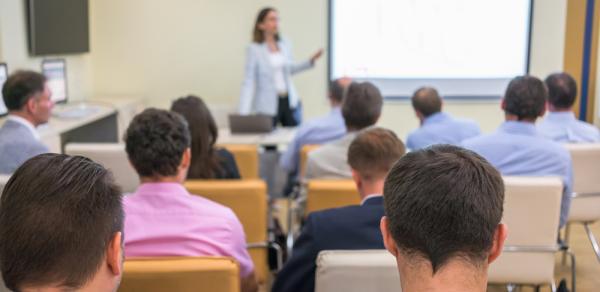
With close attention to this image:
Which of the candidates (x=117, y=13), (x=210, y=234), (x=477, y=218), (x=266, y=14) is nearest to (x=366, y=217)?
(x=210, y=234)

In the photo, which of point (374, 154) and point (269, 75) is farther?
point (269, 75)

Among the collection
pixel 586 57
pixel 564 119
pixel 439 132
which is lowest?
pixel 439 132

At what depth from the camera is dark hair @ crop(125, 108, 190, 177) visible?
222cm

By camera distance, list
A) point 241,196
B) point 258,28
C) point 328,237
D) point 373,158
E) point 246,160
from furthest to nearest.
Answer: point 258,28, point 246,160, point 241,196, point 373,158, point 328,237

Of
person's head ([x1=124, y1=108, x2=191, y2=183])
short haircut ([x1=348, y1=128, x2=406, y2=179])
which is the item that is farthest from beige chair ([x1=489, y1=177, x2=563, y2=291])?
person's head ([x1=124, y1=108, x2=191, y2=183])

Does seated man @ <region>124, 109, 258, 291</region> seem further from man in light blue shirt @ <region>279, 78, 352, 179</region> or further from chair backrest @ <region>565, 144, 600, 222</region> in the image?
chair backrest @ <region>565, 144, 600, 222</region>

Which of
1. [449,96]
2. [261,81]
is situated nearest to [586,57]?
[449,96]

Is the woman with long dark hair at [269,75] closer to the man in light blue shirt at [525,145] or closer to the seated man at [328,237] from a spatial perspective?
the man in light blue shirt at [525,145]

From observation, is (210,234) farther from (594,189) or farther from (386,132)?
(594,189)

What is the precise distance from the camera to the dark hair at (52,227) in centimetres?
110

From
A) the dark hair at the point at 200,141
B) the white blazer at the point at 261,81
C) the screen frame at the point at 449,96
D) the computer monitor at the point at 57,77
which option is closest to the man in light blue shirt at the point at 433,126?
the dark hair at the point at 200,141

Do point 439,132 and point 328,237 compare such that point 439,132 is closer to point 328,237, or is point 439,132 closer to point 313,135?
point 313,135

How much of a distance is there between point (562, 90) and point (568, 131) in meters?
0.25

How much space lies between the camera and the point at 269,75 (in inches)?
237
